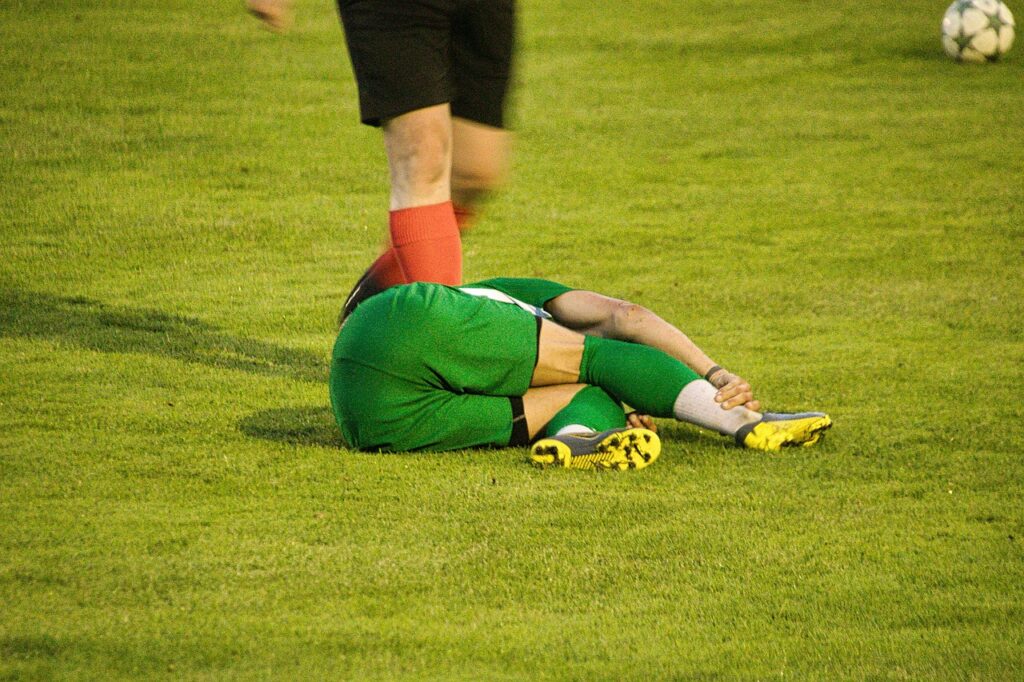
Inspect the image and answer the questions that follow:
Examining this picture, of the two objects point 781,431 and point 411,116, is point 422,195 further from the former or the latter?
point 781,431

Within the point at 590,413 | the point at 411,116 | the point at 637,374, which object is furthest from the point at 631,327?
the point at 411,116

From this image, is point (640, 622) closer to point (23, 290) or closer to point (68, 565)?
point (68, 565)

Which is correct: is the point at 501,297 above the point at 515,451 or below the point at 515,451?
above

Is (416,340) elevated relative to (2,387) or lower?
elevated

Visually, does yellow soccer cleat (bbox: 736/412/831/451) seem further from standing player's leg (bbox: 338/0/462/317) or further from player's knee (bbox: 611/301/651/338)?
standing player's leg (bbox: 338/0/462/317)

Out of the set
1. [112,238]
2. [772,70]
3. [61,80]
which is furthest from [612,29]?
[112,238]

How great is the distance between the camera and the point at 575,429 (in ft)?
13.6

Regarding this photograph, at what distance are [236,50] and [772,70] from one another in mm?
4466

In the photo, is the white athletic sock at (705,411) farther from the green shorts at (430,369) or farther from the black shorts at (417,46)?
the black shorts at (417,46)

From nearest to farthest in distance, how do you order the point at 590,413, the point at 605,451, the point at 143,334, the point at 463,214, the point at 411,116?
the point at 605,451
the point at 590,413
the point at 411,116
the point at 463,214
the point at 143,334

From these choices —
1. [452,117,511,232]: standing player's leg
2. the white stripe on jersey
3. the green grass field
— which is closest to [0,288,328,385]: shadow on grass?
the green grass field

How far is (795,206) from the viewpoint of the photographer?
332 inches

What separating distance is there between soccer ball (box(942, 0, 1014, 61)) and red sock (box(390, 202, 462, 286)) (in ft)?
30.4

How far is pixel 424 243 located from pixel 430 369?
0.68 metres
